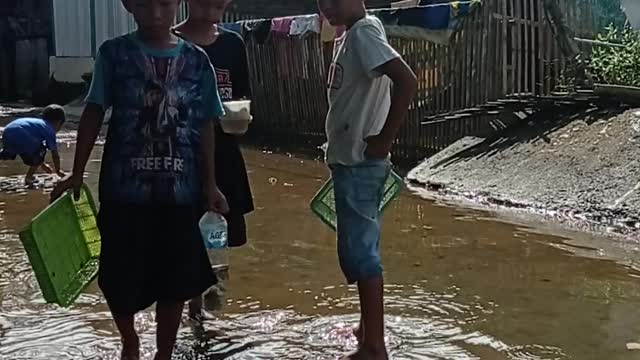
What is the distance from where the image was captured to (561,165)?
8.05 meters

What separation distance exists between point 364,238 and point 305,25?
29.6ft

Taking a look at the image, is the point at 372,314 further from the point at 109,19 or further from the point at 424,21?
the point at 109,19

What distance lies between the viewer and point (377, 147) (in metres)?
3.79

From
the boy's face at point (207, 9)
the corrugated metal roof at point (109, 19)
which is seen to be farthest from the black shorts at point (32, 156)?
the corrugated metal roof at point (109, 19)

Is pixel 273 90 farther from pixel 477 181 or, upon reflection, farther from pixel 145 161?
pixel 145 161

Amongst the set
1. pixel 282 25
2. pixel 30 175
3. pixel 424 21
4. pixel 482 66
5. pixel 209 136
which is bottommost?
pixel 30 175

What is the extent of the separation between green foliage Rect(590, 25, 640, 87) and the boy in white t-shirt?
5.71m

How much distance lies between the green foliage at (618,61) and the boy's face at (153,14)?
21.2 ft

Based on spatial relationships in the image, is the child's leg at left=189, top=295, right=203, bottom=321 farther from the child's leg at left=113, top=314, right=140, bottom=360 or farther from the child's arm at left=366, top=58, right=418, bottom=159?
the child's arm at left=366, top=58, right=418, bottom=159

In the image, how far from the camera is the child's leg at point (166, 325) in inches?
138

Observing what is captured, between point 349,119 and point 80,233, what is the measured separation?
3.96 ft

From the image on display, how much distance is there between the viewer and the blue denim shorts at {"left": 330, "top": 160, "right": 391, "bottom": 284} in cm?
385

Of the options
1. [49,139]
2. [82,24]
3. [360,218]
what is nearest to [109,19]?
[82,24]

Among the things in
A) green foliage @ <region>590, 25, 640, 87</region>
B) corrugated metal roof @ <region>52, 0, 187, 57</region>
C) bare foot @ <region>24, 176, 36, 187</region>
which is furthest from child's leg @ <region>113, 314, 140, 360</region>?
corrugated metal roof @ <region>52, 0, 187, 57</region>
